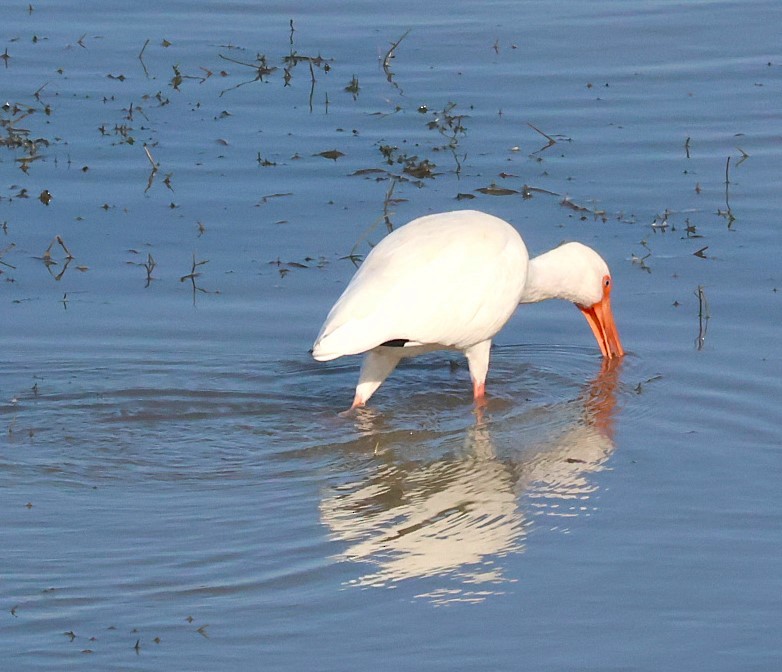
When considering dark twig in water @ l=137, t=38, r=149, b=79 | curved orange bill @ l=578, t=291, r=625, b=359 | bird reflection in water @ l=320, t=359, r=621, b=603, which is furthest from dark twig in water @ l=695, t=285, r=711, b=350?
dark twig in water @ l=137, t=38, r=149, b=79

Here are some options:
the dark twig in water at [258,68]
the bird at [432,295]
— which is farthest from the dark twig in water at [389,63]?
the bird at [432,295]

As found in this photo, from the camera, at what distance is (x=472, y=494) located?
6.32m

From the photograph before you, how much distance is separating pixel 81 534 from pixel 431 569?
1.20m

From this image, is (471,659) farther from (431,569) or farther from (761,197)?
(761,197)

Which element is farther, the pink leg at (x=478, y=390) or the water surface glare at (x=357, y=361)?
the pink leg at (x=478, y=390)

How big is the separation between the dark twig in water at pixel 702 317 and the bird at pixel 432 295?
0.40 m

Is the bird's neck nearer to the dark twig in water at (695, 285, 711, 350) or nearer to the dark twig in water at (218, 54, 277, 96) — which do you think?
the dark twig in water at (695, 285, 711, 350)

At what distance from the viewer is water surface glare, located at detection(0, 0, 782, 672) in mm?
5137

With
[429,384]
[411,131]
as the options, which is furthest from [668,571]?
[411,131]

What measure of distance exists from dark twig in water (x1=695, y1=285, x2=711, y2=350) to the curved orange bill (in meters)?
0.37

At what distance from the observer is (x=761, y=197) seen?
9.78 m

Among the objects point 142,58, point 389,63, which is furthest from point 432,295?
point 142,58

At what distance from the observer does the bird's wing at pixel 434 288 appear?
6926mm

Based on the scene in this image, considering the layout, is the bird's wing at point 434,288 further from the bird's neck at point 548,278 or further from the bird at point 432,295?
the bird's neck at point 548,278
